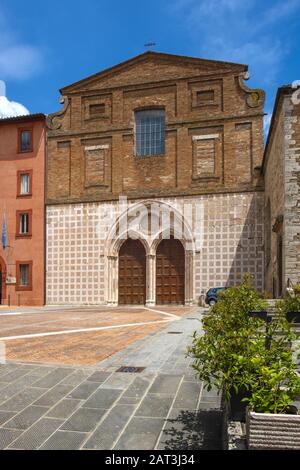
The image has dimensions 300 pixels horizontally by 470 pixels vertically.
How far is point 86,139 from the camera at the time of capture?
87.9 feet

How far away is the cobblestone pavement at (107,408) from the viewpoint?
415 centimetres

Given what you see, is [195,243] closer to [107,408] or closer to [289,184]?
[289,184]

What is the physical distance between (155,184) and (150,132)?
3413 mm

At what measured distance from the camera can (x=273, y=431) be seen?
3.01 m

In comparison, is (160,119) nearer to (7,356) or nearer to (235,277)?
(235,277)

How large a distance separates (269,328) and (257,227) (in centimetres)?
1975

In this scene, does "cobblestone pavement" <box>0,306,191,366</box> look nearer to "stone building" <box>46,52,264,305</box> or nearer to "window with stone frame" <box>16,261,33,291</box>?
"stone building" <box>46,52,264,305</box>

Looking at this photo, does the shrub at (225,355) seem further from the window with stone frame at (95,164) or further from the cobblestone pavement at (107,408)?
the window with stone frame at (95,164)

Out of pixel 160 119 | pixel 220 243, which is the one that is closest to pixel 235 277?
pixel 220 243

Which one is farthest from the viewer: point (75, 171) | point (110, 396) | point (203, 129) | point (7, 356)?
point (75, 171)

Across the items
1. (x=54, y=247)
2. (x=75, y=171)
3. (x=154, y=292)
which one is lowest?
(x=154, y=292)

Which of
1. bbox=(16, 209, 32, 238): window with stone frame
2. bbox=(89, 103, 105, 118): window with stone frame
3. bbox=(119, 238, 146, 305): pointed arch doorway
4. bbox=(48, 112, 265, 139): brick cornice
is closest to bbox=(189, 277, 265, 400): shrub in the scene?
bbox=(119, 238, 146, 305): pointed arch doorway

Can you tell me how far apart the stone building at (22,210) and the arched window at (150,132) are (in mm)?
6263

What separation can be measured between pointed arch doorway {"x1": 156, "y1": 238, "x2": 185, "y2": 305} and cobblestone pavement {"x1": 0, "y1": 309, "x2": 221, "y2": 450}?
57.9 feet
